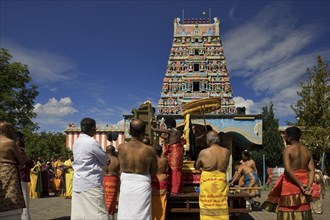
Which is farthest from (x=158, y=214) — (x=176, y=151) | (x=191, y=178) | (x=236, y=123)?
(x=236, y=123)

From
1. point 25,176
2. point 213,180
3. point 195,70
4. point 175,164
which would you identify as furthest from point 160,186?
point 195,70

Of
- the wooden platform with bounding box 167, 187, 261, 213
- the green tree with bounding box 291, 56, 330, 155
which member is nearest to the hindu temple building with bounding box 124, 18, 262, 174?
the green tree with bounding box 291, 56, 330, 155

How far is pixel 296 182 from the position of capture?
14.0 feet

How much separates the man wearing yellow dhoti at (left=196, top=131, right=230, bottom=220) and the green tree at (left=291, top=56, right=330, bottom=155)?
16.2 m

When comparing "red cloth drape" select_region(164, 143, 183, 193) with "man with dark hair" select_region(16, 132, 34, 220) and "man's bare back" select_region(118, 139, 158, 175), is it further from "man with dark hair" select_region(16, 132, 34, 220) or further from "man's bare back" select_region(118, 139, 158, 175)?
"man with dark hair" select_region(16, 132, 34, 220)

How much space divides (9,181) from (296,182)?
368 centimetres

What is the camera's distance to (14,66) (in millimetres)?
20078

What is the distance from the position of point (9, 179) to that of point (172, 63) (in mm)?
28207

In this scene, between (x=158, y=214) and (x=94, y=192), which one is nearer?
(x=94, y=192)

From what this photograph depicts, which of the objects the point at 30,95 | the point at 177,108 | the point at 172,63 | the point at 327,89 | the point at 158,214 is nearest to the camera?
the point at 158,214

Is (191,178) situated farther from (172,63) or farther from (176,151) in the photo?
(172,63)

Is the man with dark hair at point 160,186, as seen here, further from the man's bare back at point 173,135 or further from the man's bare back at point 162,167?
the man's bare back at point 173,135

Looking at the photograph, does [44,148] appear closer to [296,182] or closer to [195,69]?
[195,69]

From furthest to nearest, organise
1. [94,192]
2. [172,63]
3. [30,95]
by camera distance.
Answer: [172,63] → [30,95] → [94,192]
